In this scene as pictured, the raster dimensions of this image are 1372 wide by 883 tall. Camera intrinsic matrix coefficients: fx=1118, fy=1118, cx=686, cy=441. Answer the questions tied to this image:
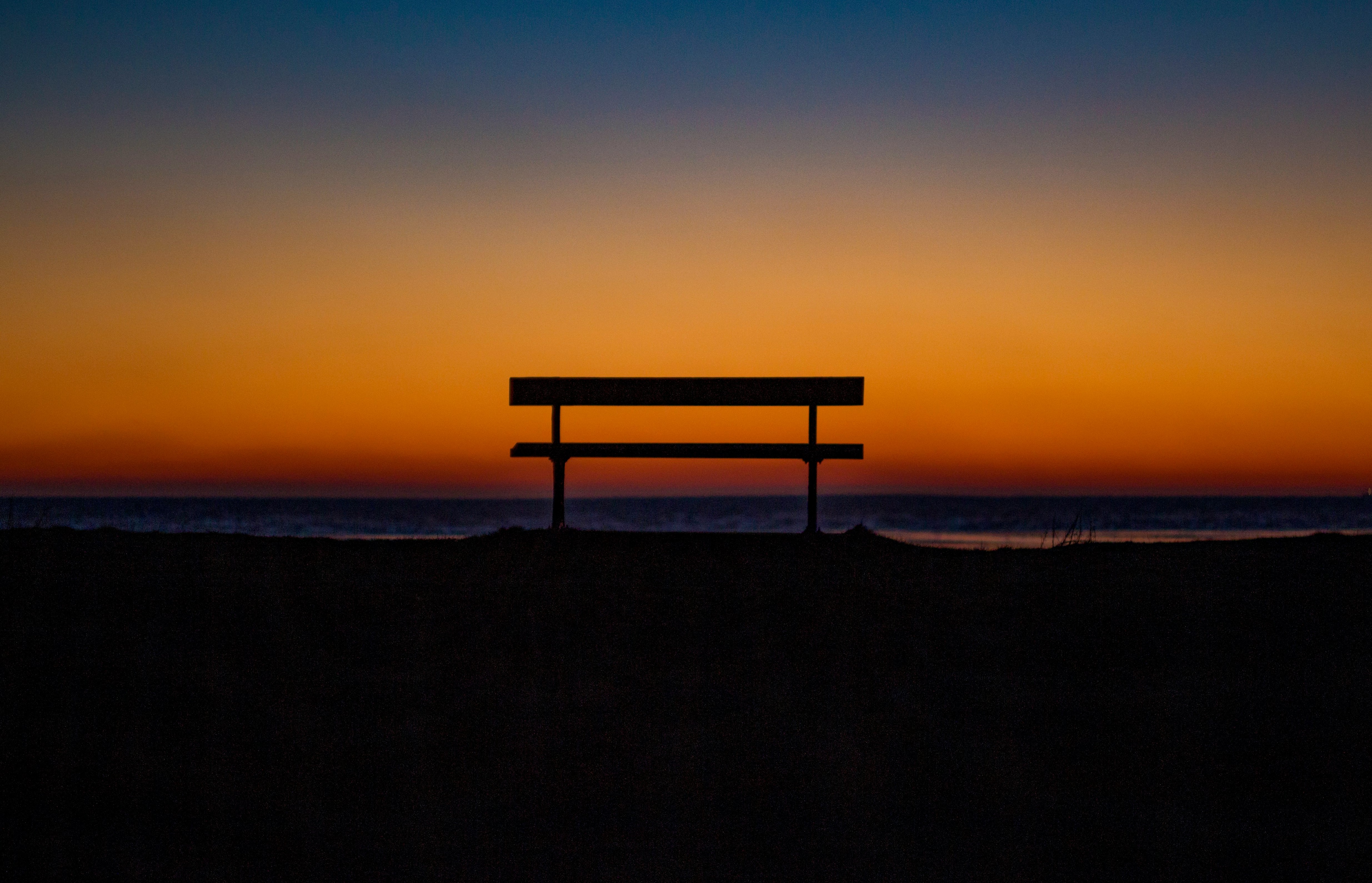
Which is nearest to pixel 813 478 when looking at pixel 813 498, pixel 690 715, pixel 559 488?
pixel 813 498

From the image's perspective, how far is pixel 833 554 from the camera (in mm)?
8578

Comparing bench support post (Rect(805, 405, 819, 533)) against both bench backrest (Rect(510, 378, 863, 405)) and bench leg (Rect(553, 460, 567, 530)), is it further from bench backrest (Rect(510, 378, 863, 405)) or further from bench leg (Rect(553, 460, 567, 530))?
bench leg (Rect(553, 460, 567, 530))

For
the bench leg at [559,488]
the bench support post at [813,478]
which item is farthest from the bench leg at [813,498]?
the bench leg at [559,488]

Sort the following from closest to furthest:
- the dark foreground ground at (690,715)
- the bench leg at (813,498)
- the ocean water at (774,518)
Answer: the dark foreground ground at (690,715), the bench leg at (813,498), the ocean water at (774,518)

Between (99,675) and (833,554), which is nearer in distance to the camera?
(99,675)

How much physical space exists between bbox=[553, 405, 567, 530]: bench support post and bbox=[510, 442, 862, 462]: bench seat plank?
309mm

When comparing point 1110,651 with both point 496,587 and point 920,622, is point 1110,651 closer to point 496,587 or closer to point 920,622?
point 920,622

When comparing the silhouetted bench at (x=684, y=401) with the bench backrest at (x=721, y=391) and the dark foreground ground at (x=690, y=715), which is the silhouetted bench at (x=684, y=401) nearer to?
the bench backrest at (x=721, y=391)

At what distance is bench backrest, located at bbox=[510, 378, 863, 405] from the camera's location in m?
10.6

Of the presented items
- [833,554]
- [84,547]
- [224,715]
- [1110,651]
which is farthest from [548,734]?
[84,547]

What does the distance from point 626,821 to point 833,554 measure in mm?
4310

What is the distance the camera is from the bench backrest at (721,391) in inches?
418

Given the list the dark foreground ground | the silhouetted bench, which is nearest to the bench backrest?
the silhouetted bench

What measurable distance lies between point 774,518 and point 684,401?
34277 millimetres
